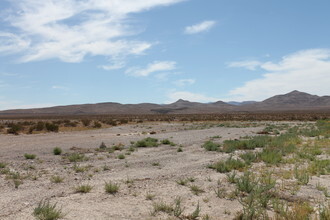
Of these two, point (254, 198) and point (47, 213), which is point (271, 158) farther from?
point (47, 213)

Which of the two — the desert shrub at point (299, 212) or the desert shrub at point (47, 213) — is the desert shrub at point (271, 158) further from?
the desert shrub at point (47, 213)

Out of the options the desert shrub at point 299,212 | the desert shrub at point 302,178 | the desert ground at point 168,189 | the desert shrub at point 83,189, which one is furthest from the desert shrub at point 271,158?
the desert shrub at point 83,189

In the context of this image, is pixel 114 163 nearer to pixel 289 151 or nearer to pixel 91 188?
pixel 91 188

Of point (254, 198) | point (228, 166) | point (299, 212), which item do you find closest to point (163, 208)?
point (254, 198)

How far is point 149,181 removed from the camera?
364 inches

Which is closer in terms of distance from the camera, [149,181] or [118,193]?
[118,193]

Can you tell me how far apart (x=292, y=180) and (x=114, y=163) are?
6.97 m

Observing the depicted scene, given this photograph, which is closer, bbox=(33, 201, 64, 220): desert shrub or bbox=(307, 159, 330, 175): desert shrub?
bbox=(33, 201, 64, 220): desert shrub

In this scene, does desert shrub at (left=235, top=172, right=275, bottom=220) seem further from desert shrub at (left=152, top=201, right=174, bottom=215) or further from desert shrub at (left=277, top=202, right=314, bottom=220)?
desert shrub at (left=152, top=201, right=174, bottom=215)

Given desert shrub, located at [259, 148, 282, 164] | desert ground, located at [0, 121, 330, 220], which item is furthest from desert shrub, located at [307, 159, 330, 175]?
desert shrub, located at [259, 148, 282, 164]

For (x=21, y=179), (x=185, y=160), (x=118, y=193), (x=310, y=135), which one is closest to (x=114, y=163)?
(x=185, y=160)

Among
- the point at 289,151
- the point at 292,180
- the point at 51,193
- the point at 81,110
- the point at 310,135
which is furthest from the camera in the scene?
the point at 81,110

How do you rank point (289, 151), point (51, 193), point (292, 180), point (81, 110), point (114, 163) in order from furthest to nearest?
1. point (81, 110)
2. point (289, 151)
3. point (114, 163)
4. point (292, 180)
5. point (51, 193)

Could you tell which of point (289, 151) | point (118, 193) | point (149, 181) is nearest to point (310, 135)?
point (289, 151)
